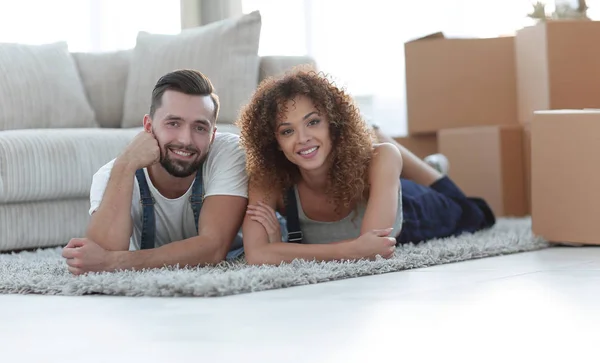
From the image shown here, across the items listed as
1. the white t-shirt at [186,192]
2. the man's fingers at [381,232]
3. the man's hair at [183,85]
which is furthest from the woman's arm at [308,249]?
the man's hair at [183,85]

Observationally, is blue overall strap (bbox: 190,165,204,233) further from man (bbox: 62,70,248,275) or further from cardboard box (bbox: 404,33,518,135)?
cardboard box (bbox: 404,33,518,135)

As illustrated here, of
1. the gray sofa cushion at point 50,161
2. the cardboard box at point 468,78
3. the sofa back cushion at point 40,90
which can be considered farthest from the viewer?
the cardboard box at point 468,78

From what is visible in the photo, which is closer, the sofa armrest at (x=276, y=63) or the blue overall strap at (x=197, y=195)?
the blue overall strap at (x=197, y=195)

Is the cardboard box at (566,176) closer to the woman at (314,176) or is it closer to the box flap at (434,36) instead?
the woman at (314,176)

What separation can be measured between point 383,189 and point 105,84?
1.90 metres

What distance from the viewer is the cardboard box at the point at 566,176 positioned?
2.84m

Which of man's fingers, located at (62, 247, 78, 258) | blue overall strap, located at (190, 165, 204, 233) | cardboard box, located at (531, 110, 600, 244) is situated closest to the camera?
man's fingers, located at (62, 247, 78, 258)

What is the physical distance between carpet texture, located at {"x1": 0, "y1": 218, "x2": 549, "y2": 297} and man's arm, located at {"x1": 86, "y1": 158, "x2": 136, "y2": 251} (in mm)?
132

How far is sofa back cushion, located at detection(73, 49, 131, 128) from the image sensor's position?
13.2 feet

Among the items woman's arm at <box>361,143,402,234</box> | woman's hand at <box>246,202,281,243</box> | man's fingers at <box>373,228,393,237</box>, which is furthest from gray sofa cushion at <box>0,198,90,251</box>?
man's fingers at <box>373,228,393,237</box>

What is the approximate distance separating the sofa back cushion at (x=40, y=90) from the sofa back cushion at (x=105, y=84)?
95 millimetres

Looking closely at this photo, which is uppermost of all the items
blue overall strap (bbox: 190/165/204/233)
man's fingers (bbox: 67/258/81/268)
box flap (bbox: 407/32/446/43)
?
box flap (bbox: 407/32/446/43)

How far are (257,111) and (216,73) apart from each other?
1282 millimetres

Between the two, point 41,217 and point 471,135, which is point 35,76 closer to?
point 41,217
